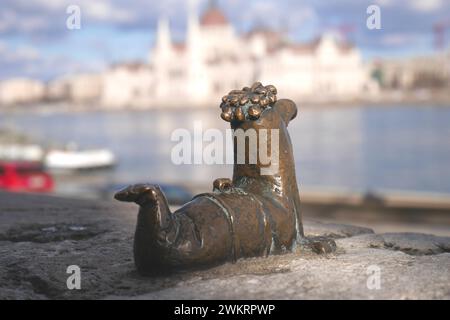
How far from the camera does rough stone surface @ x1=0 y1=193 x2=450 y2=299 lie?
7.33 feet

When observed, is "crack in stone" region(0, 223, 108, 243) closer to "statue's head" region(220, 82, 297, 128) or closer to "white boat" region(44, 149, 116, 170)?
"statue's head" region(220, 82, 297, 128)

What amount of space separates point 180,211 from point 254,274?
0.34 meters

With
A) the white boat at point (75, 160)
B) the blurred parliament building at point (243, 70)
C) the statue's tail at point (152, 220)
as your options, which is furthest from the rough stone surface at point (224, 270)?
the blurred parliament building at point (243, 70)

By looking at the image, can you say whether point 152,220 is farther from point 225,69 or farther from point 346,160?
point 225,69

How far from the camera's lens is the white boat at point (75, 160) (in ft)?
94.0

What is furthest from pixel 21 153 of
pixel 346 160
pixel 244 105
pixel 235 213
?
pixel 235 213

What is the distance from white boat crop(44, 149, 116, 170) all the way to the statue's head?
26304 mm

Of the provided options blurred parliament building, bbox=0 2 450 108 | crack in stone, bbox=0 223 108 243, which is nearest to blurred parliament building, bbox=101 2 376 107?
blurred parliament building, bbox=0 2 450 108

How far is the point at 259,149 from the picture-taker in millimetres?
2811

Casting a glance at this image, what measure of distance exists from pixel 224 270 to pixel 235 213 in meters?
0.21

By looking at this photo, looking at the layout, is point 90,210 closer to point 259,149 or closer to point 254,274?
point 259,149
